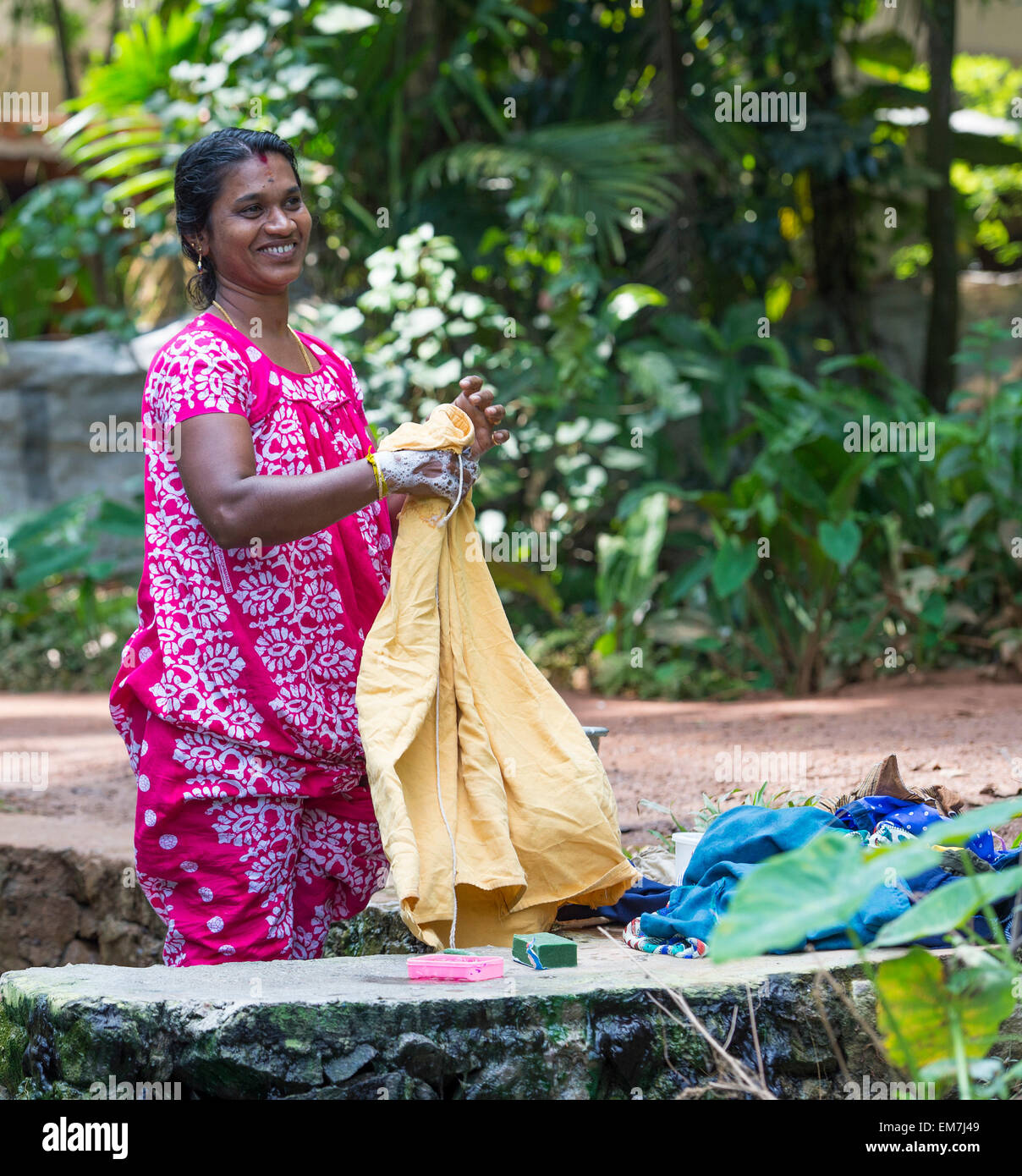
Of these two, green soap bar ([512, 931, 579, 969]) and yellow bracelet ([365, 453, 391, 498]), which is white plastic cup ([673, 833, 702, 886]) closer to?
green soap bar ([512, 931, 579, 969])

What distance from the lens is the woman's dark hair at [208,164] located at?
8.32ft

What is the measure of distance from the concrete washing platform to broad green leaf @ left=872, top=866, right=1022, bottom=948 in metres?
0.64

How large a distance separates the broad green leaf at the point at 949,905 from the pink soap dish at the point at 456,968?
0.84 meters

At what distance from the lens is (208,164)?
254 centimetres

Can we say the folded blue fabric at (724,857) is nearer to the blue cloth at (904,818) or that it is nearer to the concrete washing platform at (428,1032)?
the blue cloth at (904,818)

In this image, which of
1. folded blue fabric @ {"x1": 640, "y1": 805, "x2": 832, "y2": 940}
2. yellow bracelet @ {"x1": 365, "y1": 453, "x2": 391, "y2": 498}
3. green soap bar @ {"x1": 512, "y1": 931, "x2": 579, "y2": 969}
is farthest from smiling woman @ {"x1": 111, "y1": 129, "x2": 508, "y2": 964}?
folded blue fabric @ {"x1": 640, "y1": 805, "x2": 832, "y2": 940}

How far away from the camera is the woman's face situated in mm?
2533

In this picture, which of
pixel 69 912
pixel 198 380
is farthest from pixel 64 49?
pixel 198 380

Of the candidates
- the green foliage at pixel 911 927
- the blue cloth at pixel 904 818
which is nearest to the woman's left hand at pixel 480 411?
the blue cloth at pixel 904 818

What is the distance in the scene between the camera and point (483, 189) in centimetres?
791

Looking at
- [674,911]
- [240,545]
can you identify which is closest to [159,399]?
[240,545]

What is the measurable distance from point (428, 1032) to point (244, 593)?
87 cm

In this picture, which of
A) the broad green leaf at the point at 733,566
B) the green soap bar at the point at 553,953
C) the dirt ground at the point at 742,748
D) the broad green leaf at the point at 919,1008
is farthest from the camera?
the broad green leaf at the point at 733,566

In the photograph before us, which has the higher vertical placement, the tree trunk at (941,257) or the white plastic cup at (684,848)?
the tree trunk at (941,257)
